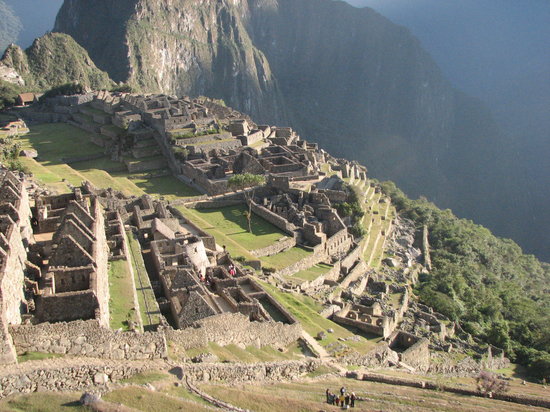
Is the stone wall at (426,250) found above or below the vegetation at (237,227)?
below

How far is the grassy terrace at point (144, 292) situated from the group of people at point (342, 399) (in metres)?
6.03

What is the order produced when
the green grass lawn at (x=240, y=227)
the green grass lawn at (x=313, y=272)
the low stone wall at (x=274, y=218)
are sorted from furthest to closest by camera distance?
the low stone wall at (x=274, y=218)
the green grass lawn at (x=240, y=227)
the green grass lawn at (x=313, y=272)

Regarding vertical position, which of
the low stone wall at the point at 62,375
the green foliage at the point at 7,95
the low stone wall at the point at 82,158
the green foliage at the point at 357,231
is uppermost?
the green foliage at the point at 7,95

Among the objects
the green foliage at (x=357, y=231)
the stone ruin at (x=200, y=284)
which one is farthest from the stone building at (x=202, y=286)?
the green foliage at (x=357, y=231)

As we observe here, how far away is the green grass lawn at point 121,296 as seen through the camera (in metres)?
17.2

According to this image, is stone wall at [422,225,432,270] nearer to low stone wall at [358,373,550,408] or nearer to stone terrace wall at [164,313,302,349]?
low stone wall at [358,373,550,408]

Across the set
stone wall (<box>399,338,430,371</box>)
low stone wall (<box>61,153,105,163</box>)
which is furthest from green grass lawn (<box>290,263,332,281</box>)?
low stone wall (<box>61,153,105,163</box>)

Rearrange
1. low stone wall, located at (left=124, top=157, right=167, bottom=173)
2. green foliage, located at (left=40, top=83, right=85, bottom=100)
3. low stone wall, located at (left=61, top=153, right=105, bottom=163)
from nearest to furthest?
low stone wall, located at (left=124, top=157, right=167, bottom=173)
low stone wall, located at (left=61, top=153, right=105, bottom=163)
green foliage, located at (left=40, top=83, right=85, bottom=100)

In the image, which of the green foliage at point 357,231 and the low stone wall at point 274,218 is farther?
the green foliage at point 357,231

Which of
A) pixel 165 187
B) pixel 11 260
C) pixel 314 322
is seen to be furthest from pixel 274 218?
pixel 11 260

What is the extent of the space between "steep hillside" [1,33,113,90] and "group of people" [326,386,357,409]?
339 ft

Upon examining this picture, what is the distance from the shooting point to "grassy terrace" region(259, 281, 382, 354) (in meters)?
24.3

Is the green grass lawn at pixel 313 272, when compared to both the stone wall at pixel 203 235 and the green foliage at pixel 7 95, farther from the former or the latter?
the green foliage at pixel 7 95

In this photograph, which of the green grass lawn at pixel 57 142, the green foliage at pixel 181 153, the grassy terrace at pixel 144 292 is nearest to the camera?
the grassy terrace at pixel 144 292
